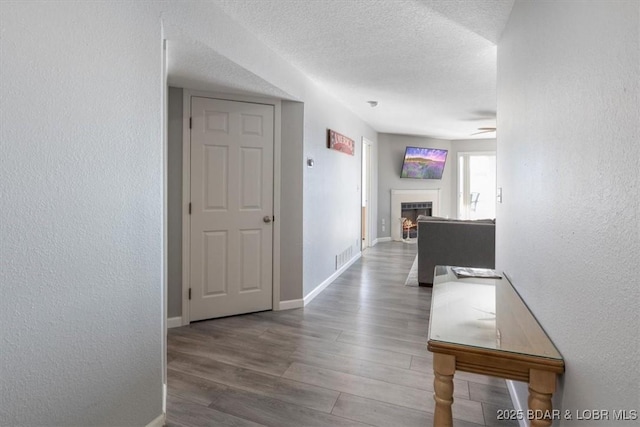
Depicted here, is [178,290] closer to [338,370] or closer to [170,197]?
[170,197]

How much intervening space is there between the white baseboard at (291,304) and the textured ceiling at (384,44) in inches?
79.3

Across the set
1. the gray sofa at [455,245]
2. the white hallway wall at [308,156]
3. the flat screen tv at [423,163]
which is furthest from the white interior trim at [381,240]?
the gray sofa at [455,245]

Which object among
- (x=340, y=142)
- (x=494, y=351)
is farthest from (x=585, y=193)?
(x=340, y=142)

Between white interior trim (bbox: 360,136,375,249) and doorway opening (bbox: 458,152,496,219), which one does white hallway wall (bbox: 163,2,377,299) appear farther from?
doorway opening (bbox: 458,152,496,219)

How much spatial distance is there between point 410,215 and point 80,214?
7352 millimetres

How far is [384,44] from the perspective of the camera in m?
2.64

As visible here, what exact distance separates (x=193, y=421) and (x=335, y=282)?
9.18 feet

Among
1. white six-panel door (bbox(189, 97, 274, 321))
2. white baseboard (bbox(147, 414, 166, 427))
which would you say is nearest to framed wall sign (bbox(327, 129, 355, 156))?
white six-panel door (bbox(189, 97, 274, 321))

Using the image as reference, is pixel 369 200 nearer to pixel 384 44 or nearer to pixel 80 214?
pixel 384 44

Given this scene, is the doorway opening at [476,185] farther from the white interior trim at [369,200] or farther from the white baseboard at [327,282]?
the white baseboard at [327,282]

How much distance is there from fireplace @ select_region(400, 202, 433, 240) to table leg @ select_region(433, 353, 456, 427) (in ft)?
21.9

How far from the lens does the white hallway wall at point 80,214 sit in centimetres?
113

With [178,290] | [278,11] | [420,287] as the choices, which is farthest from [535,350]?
[420,287]

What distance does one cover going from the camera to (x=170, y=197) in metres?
2.99
